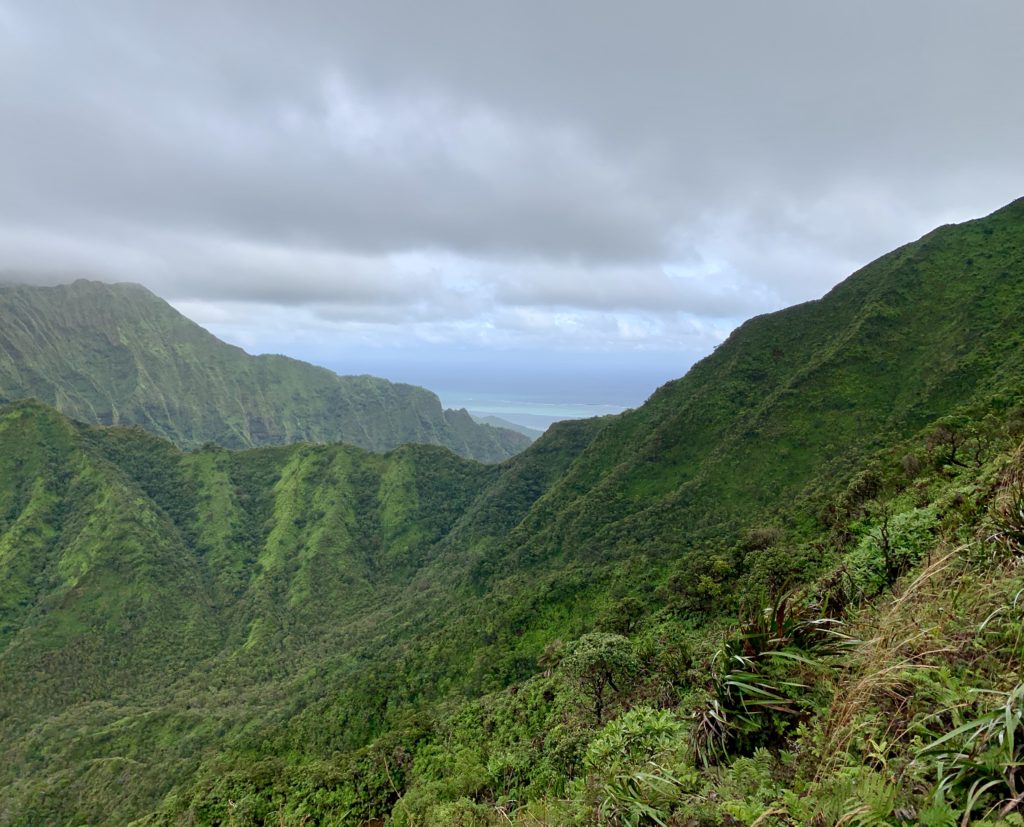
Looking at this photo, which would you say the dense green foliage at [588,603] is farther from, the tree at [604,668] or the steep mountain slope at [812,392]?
the steep mountain slope at [812,392]

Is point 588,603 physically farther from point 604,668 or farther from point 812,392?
point 812,392

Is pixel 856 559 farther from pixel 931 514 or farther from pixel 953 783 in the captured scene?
pixel 953 783

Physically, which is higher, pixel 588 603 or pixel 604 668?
pixel 604 668

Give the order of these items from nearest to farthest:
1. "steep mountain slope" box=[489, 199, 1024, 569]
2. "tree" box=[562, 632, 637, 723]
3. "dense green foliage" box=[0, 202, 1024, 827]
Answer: "dense green foliage" box=[0, 202, 1024, 827]
"tree" box=[562, 632, 637, 723]
"steep mountain slope" box=[489, 199, 1024, 569]

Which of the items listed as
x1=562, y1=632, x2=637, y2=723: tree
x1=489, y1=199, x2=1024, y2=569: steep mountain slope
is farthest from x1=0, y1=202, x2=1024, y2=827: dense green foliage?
x1=489, y1=199, x2=1024, y2=569: steep mountain slope

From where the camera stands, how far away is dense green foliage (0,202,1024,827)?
462 centimetres

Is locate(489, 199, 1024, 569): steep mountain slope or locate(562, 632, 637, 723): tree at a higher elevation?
locate(489, 199, 1024, 569): steep mountain slope

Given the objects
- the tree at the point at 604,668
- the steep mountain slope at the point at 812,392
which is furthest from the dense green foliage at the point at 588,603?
the steep mountain slope at the point at 812,392

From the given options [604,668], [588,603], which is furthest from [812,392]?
[604,668]

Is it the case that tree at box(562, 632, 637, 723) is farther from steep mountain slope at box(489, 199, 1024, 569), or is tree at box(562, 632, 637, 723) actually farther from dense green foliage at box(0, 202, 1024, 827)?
steep mountain slope at box(489, 199, 1024, 569)

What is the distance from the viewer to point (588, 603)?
44219mm

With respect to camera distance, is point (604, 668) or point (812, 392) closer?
point (604, 668)

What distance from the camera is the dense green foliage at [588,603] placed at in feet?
15.2

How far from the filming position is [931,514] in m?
11.8
